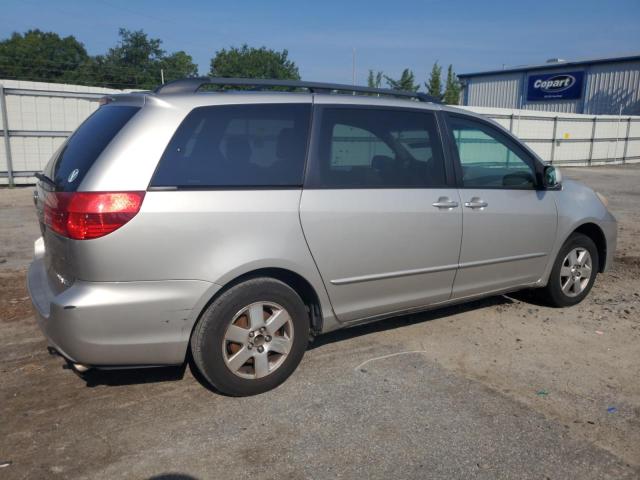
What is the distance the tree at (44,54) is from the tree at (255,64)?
15.4 m

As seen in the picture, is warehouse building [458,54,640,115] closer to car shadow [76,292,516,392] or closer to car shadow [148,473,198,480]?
car shadow [76,292,516,392]

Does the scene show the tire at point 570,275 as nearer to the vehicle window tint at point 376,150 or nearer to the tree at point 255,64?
the vehicle window tint at point 376,150

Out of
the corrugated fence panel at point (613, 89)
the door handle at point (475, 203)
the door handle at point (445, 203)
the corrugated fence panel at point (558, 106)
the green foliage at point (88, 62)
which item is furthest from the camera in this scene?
the green foliage at point (88, 62)

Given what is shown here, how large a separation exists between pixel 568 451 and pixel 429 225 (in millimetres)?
1680

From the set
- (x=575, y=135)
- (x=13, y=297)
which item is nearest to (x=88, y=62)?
(x=575, y=135)

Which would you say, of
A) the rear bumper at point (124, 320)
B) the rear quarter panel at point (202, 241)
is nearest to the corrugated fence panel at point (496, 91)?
the rear quarter panel at point (202, 241)

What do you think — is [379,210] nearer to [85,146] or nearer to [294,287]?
[294,287]

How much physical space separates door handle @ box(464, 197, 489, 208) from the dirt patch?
3677mm

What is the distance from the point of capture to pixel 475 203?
14.0 ft

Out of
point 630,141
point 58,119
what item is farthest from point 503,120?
point 58,119

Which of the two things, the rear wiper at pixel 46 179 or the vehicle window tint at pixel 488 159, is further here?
the vehicle window tint at pixel 488 159

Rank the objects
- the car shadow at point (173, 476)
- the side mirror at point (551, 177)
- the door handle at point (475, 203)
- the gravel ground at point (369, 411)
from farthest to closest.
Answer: the side mirror at point (551, 177) → the door handle at point (475, 203) → the gravel ground at point (369, 411) → the car shadow at point (173, 476)

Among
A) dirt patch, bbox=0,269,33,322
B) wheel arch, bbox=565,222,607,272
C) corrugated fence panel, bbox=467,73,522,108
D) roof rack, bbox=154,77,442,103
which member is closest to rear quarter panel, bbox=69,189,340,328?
roof rack, bbox=154,77,442,103

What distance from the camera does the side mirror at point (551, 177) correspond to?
4.74 meters
